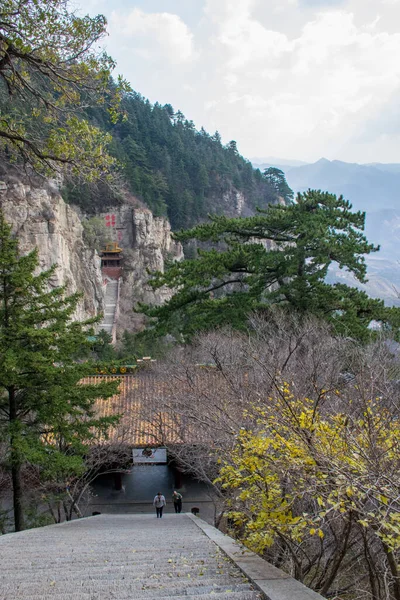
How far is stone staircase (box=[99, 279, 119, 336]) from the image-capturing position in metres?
43.2

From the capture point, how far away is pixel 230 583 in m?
3.47

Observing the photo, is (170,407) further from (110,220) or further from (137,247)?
(110,220)

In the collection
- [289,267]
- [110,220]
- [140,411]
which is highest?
[110,220]

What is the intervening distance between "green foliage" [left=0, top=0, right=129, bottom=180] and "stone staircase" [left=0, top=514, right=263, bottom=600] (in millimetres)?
4686

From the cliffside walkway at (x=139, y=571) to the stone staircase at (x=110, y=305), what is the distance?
37384 millimetres

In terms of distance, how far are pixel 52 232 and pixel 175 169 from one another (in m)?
27.3

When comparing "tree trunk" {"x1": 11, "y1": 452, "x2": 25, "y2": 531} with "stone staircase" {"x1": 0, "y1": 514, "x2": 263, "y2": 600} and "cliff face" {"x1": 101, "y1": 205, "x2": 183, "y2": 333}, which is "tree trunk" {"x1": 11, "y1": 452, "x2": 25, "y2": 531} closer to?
"stone staircase" {"x1": 0, "y1": 514, "x2": 263, "y2": 600}

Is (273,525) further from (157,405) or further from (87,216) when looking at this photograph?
(87,216)

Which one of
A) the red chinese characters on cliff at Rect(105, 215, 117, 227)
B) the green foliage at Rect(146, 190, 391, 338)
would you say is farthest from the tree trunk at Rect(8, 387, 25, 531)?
the red chinese characters on cliff at Rect(105, 215, 117, 227)

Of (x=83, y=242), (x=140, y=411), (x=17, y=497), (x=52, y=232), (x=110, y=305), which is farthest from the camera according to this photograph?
(x=110, y=305)

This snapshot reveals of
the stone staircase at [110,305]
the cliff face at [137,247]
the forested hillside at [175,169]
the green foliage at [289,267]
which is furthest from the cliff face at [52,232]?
the green foliage at [289,267]

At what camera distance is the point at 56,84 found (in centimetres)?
615

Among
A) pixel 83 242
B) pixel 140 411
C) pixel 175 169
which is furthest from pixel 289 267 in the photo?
pixel 175 169

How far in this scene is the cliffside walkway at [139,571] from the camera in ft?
10.6
